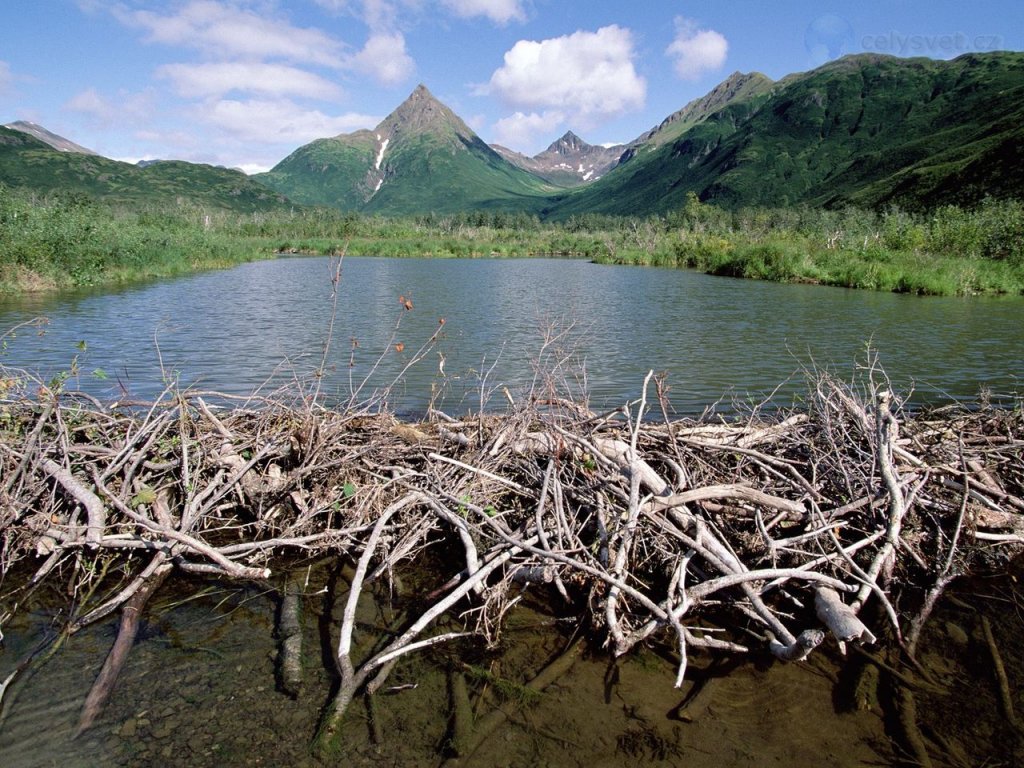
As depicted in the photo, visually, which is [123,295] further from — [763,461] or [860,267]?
[860,267]

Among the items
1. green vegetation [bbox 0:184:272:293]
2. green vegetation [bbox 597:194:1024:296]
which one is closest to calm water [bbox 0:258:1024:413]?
green vegetation [bbox 0:184:272:293]

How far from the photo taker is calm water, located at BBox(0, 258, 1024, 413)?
1209 centimetres

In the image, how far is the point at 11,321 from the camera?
18.9 meters

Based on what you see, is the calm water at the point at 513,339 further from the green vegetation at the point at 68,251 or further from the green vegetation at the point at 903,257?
the green vegetation at the point at 903,257

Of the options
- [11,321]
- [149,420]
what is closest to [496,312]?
[11,321]

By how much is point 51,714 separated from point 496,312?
70.5 feet

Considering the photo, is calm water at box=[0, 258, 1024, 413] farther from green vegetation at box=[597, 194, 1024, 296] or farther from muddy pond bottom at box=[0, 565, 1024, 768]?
green vegetation at box=[597, 194, 1024, 296]

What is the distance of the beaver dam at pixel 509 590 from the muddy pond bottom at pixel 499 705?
0.06 feet

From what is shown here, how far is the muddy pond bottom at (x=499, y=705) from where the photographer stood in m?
3.53

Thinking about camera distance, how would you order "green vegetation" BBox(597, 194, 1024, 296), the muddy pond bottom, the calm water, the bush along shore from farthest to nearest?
"green vegetation" BBox(597, 194, 1024, 296) → the bush along shore → the calm water → the muddy pond bottom

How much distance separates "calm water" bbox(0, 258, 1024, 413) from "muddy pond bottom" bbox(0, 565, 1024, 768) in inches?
Result: 105

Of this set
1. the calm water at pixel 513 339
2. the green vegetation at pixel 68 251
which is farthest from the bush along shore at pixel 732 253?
the calm water at pixel 513 339

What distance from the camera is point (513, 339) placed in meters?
17.8

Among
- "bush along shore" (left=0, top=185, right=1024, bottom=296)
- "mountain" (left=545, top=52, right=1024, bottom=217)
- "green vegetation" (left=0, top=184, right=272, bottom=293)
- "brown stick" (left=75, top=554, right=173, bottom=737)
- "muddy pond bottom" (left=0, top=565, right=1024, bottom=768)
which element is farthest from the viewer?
"mountain" (left=545, top=52, right=1024, bottom=217)
